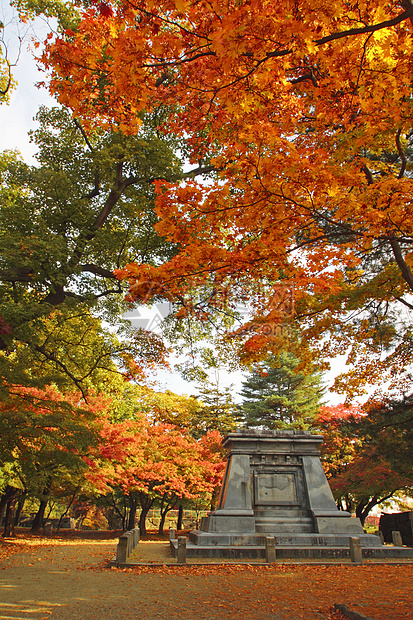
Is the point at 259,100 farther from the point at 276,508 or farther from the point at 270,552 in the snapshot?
the point at 276,508

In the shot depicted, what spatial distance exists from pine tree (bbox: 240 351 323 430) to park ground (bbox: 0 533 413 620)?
20038mm

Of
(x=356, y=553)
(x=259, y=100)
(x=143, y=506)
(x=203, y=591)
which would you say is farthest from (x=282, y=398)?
(x=259, y=100)

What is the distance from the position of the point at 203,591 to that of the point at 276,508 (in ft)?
21.0

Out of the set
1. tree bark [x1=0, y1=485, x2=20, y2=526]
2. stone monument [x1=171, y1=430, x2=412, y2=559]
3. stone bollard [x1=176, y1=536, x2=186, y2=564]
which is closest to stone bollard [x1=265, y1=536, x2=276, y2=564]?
stone monument [x1=171, y1=430, x2=412, y2=559]

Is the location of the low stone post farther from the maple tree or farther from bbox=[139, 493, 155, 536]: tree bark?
bbox=[139, 493, 155, 536]: tree bark

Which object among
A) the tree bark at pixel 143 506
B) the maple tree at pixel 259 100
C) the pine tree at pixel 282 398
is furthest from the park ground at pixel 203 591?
the pine tree at pixel 282 398

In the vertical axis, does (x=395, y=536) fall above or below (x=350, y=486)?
below

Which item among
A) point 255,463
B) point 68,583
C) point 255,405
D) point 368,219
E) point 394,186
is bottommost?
point 68,583

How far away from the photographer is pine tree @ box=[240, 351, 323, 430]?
29219mm

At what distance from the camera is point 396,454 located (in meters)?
11.9

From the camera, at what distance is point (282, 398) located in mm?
29391

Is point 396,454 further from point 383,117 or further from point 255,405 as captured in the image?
point 255,405

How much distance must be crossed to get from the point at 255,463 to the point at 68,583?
22.4 ft

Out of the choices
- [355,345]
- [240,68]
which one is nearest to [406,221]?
[240,68]
